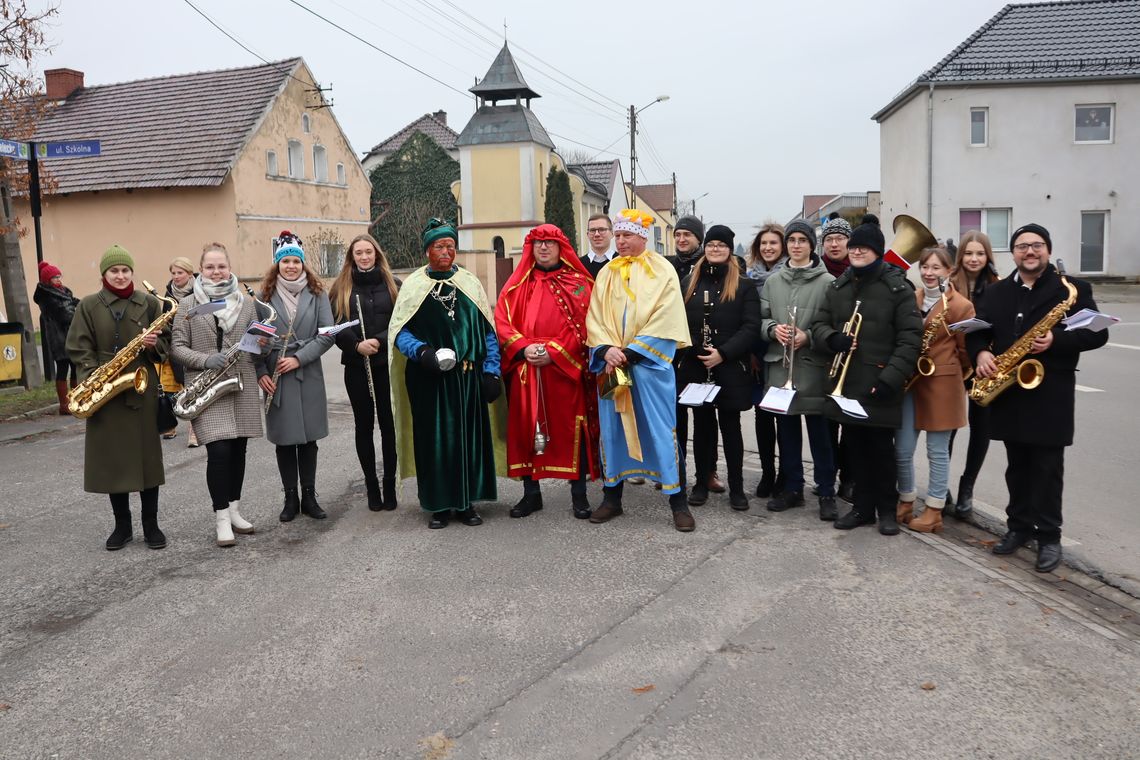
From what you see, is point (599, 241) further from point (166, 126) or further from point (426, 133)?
point (426, 133)

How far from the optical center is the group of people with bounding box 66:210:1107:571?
19.4 feet

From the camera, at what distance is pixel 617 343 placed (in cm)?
629

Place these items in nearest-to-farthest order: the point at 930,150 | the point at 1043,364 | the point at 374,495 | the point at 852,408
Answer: the point at 1043,364 < the point at 852,408 < the point at 374,495 < the point at 930,150

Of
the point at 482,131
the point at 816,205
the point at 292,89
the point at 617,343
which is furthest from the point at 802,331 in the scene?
the point at 816,205

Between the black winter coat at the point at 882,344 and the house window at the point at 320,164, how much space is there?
2896cm

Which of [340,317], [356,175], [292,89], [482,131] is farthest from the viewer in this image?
[482,131]

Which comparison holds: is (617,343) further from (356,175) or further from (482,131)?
(482,131)

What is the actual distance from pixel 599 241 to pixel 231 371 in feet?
10.4

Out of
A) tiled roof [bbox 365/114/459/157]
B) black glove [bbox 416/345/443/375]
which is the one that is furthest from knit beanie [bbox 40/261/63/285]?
tiled roof [bbox 365/114/459/157]

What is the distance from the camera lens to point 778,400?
6141 mm

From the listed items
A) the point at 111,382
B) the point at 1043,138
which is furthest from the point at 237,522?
the point at 1043,138

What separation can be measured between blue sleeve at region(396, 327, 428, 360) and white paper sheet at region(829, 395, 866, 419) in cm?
273

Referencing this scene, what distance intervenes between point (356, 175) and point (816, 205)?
307 feet

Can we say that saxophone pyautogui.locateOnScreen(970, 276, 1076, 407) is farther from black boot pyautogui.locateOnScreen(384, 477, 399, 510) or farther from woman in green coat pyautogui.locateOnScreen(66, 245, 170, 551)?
woman in green coat pyautogui.locateOnScreen(66, 245, 170, 551)
